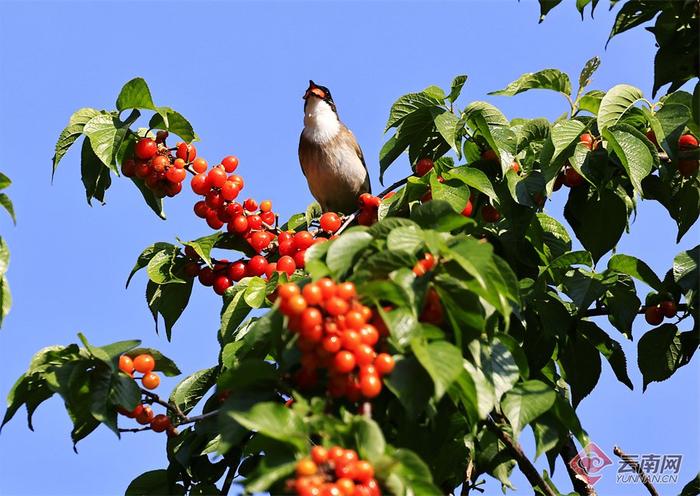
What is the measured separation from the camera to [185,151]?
4477 millimetres

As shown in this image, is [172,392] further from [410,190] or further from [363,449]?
[363,449]

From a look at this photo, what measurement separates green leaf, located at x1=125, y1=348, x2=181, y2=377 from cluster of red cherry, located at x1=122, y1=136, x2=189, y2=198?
1.09m

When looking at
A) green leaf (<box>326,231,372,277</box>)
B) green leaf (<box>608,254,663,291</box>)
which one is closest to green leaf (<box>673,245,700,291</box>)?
green leaf (<box>608,254,663,291</box>)

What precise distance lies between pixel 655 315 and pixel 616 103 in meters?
1.04

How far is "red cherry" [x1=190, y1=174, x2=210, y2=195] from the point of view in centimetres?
446

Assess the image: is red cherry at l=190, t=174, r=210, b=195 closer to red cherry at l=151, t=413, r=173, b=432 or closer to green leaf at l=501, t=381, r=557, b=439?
red cherry at l=151, t=413, r=173, b=432

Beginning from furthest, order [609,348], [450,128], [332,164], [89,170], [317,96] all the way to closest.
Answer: [317,96], [332,164], [89,170], [609,348], [450,128]

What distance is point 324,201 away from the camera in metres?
7.80

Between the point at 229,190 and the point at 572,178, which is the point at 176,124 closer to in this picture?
the point at 229,190

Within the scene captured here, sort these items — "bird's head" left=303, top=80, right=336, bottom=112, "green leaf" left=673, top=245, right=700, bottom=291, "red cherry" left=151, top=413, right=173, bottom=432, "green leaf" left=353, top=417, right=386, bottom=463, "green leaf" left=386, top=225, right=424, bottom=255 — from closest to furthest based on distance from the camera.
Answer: "green leaf" left=353, top=417, right=386, bottom=463 → "green leaf" left=386, top=225, right=424, bottom=255 → "red cherry" left=151, top=413, right=173, bottom=432 → "green leaf" left=673, top=245, right=700, bottom=291 → "bird's head" left=303, top=80, right=336, bottom=112

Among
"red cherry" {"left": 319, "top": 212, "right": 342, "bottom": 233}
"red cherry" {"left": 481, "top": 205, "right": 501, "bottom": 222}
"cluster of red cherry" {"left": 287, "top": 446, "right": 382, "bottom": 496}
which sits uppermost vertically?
"red cherry" {"left": 319, "top": 212, "right": 342, "bottom": 233}

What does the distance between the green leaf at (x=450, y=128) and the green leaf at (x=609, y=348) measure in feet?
3.26

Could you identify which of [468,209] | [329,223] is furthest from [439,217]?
[329,223]

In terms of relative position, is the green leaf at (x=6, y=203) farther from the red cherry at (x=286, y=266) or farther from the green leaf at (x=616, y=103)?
the green leaf at (x=616, y=103)
